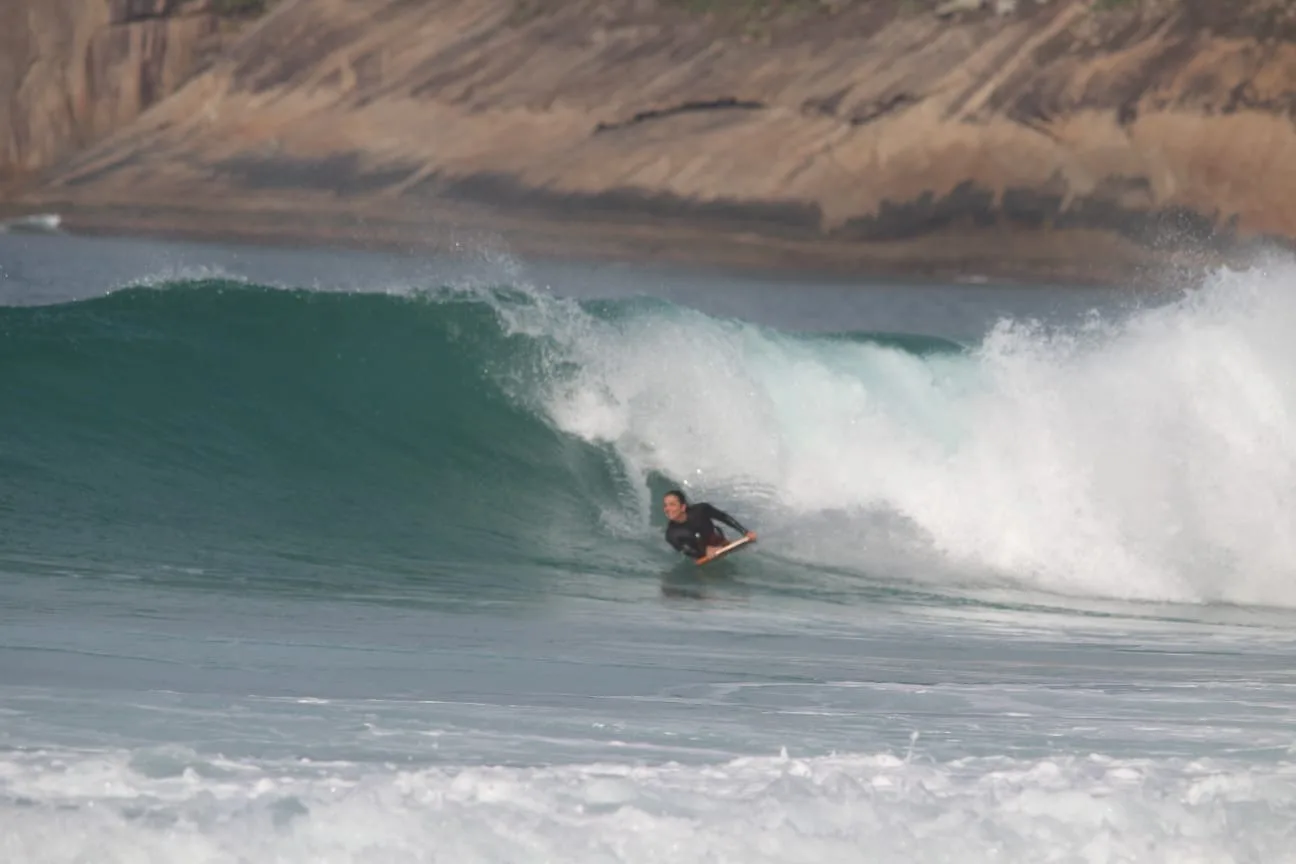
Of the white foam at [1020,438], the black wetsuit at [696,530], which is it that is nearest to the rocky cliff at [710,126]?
the white foam at [1020,438]

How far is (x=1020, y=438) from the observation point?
32.7ft

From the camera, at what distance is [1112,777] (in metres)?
4.40

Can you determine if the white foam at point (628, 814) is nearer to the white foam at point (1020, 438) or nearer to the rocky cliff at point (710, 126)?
the white foam at point (1020, 438)

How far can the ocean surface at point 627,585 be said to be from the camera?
4.14 metres

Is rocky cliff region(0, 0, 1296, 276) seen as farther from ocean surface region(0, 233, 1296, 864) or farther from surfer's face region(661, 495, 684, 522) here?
surfer's face region(661, 495, 684, 522)

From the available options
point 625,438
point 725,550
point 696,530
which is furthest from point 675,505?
point 625,438

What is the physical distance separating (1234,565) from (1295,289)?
8.37ft

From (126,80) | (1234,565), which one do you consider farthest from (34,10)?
(1234,565)

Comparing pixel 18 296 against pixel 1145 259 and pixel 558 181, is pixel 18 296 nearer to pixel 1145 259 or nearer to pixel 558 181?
pixel 558 181

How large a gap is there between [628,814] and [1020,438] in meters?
6.21

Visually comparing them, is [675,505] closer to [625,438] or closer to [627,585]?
[627,585]

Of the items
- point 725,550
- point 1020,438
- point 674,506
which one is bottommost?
point 725,550

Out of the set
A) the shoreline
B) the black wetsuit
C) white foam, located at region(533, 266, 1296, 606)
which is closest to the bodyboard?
the black wetsuit

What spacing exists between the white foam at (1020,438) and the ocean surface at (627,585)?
2cm
